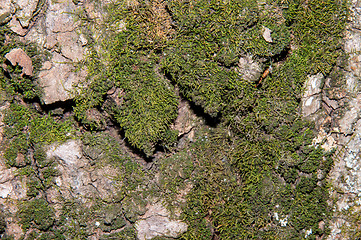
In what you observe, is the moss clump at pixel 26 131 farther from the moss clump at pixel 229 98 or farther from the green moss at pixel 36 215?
the green moss at pixel 36 215

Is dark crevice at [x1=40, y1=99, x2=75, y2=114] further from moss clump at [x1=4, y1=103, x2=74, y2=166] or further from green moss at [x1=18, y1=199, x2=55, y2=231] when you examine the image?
green moss at [x1=18, y1=199, x2=55, y2=231]

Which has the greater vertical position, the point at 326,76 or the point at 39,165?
the point at 39,165

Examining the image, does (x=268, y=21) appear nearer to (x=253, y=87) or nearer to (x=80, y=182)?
(x=253, y=87)

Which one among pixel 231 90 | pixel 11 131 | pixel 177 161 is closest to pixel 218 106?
pixel 231 90

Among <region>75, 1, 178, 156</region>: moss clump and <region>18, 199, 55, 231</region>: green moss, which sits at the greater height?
<region>75, 1, 178, 156</region>: moss clump

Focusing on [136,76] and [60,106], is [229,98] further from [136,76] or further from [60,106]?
[60,106]

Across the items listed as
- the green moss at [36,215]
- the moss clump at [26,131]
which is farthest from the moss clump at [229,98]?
the green moss at [36,215]

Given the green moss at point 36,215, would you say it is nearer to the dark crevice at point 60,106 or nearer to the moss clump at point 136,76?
the dark crevice at point 60,106

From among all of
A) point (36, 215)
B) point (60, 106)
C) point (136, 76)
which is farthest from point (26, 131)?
point (136, 76)

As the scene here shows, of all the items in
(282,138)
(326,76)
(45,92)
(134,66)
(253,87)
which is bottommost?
(282,138)

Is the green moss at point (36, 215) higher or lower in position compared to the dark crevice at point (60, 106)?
lower

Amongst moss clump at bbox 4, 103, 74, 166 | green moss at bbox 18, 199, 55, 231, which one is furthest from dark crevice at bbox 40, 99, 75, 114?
green moss at bbox 18, 199, 55, 231
